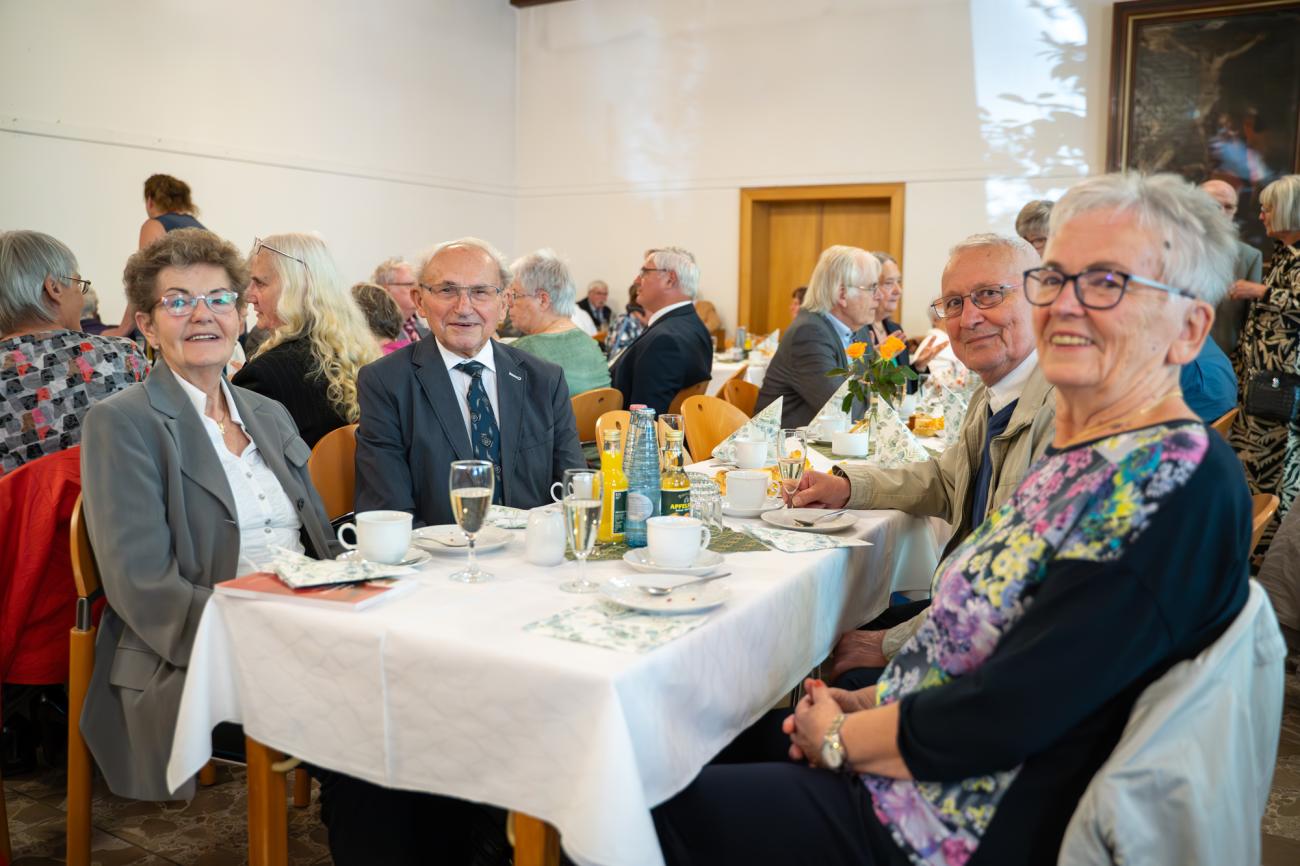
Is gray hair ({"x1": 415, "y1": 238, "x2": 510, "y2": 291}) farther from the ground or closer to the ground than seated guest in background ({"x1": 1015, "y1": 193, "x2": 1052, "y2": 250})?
closer to the ground

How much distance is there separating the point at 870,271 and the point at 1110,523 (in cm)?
336

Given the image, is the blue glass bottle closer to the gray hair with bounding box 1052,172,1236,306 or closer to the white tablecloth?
the white tablecloth

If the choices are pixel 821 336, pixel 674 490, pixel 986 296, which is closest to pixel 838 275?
pixel 821 336

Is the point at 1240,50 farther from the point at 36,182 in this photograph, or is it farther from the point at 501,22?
the point at 36,182

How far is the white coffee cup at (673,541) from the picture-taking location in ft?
5.57

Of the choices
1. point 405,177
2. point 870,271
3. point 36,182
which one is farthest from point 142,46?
point 870,271

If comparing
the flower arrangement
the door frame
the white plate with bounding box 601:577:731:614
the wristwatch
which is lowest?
the wristwatch

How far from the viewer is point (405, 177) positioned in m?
9.97

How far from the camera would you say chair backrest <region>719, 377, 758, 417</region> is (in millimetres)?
4543

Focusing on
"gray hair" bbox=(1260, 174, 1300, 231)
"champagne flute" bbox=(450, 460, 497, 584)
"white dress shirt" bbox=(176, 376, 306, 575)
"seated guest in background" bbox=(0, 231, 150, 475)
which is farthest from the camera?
"gray hair" bbox=(1260, 174, 1300, 231)

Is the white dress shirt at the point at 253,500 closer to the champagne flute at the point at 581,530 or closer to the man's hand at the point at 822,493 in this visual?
the champagne flute at the point at 581,530

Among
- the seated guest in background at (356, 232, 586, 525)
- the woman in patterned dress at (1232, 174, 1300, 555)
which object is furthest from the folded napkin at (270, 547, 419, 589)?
the woman in patterned dress at (1232, 174, 1300, 555)

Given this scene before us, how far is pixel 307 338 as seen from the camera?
3.17m

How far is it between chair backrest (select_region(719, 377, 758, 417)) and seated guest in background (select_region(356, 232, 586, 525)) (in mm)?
1828
